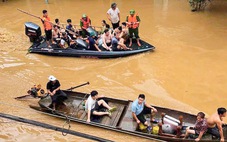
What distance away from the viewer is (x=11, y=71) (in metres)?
12.1

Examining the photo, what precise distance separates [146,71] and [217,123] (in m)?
5.23

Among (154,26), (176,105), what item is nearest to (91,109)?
(176,105)

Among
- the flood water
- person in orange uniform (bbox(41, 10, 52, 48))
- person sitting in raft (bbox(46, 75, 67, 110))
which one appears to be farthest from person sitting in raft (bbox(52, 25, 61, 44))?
person sitting in raft (bbox(46, 75, 67, 110))

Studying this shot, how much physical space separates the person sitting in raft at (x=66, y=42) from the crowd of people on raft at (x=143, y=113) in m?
4.18

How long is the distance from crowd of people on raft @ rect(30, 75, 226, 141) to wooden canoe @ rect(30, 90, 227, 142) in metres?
0.15

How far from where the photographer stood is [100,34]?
1338 centimetres

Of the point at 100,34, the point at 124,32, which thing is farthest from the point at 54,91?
the point at 100,34

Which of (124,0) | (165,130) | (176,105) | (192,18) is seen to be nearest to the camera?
(165,130)

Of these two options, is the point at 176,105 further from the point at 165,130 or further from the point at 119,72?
the point at 119,72

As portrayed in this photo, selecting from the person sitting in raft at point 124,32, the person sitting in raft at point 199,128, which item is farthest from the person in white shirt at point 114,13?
the person sitting in raft at point 199,128

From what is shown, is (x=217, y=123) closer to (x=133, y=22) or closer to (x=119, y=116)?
(x=119, y=116)

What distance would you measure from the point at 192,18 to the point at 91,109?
37.4ft

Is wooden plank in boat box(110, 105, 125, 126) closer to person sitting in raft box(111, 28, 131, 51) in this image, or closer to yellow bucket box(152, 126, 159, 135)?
yellow bucket box(152, 126, 159, 135)

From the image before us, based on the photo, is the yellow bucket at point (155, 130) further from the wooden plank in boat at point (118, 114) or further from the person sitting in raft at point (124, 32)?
the person sitting in raft at point (124, 32)
